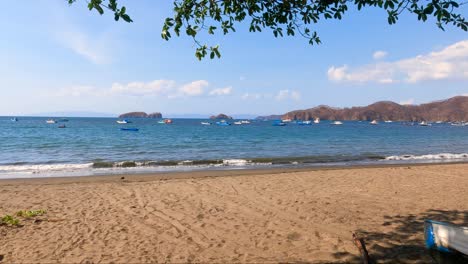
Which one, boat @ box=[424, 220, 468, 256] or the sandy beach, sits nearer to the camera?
boat @ box=[424, 220, 468, 256]

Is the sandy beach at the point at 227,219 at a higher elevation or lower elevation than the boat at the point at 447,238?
lower

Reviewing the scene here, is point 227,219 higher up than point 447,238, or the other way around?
point 447,238

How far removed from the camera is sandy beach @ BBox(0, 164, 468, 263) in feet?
20.4

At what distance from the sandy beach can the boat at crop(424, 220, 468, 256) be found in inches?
30.3

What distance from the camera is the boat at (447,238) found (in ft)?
→ 16.0

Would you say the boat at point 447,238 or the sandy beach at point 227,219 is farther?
the sandy beach at point 227,219

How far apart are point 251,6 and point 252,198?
6507 millimetres

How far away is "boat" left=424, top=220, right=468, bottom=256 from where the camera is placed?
16.0 ft

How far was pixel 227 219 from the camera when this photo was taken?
330 inches

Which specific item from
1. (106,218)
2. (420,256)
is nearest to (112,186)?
(106,218)

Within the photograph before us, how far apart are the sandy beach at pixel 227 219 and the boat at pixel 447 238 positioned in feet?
2.52

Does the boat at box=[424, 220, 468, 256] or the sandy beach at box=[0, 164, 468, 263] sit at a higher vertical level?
the boat at box=[424, 220, 468, 256]

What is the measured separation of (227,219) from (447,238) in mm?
4685

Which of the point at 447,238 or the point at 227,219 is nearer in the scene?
the point at 447,238
